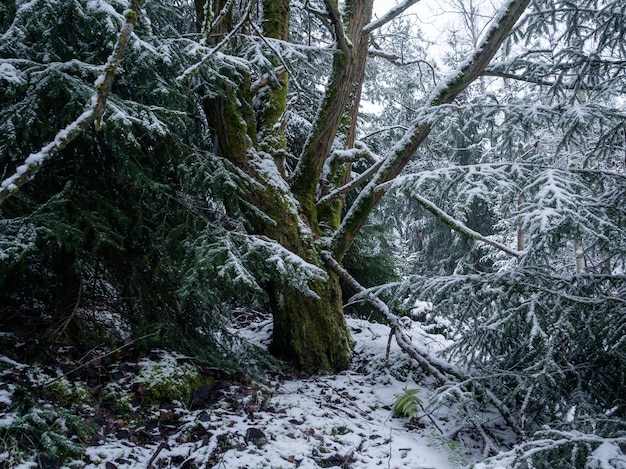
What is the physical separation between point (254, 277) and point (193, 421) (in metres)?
1.12

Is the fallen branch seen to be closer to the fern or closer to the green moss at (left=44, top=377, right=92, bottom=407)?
the fern

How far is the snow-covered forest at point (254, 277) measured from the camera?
2.49 meters

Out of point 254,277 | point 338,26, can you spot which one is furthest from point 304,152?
point 254,277

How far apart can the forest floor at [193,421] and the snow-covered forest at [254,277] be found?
2cm

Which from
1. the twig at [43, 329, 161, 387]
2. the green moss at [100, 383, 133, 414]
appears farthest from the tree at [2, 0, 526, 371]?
the green moss at [100, 383, 133, 414]

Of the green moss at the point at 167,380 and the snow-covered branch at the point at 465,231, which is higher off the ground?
the snow-covered branch at the point at 465,231

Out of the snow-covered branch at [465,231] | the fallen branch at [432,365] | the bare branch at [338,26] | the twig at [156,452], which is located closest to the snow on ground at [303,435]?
the twig at [156,452]

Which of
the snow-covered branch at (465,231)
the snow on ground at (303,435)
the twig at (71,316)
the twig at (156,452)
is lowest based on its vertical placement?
the snow on ground at (303,435)

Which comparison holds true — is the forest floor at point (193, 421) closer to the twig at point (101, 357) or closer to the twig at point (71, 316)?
the twig at point (101, 357)

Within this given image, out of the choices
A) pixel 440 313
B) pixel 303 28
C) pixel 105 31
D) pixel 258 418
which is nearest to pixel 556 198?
pixel 440 313

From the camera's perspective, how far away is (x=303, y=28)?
6.74m

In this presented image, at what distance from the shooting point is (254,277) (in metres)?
3.19

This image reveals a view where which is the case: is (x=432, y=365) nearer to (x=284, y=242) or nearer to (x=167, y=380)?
(x=284, y=242)

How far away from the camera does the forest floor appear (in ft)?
7.25
